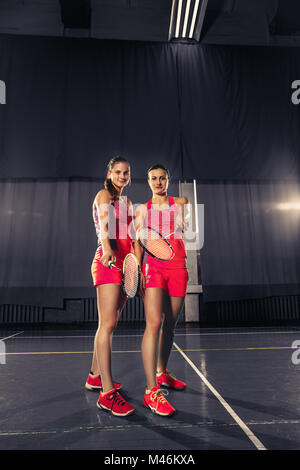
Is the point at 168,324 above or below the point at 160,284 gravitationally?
below

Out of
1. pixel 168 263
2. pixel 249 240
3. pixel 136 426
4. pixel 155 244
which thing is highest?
pixel 249 240

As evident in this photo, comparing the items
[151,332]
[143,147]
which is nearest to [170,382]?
[151,332]

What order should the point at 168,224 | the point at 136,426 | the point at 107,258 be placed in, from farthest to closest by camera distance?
the point at 168,224 < the point at 107,258 < the point at 136,426

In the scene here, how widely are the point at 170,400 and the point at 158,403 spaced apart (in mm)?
229

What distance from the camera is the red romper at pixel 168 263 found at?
5.71ft

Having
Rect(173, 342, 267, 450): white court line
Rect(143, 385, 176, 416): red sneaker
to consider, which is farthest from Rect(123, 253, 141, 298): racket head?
Rect(173, 342, 267, 450): white court line

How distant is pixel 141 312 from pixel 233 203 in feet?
8.52

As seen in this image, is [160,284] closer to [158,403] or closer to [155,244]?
[155,244]

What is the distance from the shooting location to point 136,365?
256cm

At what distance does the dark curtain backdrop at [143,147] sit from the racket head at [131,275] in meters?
3.91

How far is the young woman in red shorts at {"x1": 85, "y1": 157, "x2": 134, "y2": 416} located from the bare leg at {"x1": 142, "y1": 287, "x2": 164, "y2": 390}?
0.16m

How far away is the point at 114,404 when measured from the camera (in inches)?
59.8

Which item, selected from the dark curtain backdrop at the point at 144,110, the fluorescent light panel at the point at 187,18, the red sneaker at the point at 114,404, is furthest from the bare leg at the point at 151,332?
the fluorescent light panel at the point at 187,18
